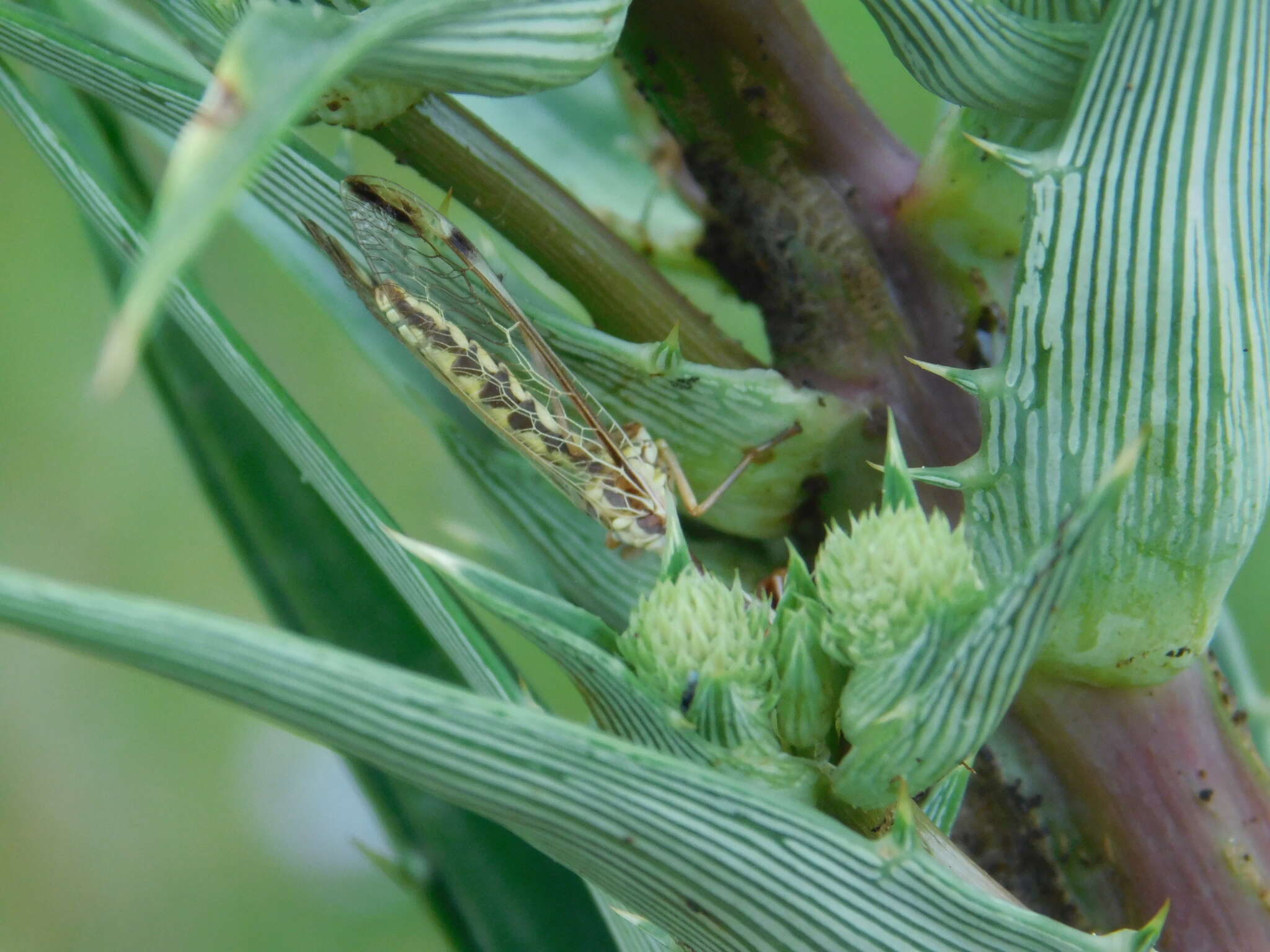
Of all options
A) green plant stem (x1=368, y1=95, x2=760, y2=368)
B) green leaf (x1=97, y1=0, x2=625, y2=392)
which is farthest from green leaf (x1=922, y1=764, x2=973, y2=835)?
green leaf (x1=97, y1=0, x2=625, y2=392)

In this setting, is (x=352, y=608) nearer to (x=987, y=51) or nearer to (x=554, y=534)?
(x=554, y=534)

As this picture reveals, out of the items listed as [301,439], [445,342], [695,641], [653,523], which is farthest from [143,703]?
[695,641]

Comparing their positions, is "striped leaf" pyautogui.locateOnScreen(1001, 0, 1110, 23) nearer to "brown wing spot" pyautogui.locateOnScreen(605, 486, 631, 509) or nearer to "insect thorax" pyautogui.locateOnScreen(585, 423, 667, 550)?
"insect thorax" pyautogui.locateOnScreen(585, 423, 667, 550)

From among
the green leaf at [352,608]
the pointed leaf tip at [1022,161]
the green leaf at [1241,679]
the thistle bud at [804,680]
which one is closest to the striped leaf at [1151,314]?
the pointed leaf tip at [1022,161]

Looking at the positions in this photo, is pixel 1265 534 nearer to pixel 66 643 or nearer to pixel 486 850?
pixel 486 850

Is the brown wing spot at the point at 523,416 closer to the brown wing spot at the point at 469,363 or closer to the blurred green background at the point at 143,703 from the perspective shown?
the brown wing spot at the point at 469,363

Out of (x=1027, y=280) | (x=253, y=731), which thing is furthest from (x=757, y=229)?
(x=253, y=731)
